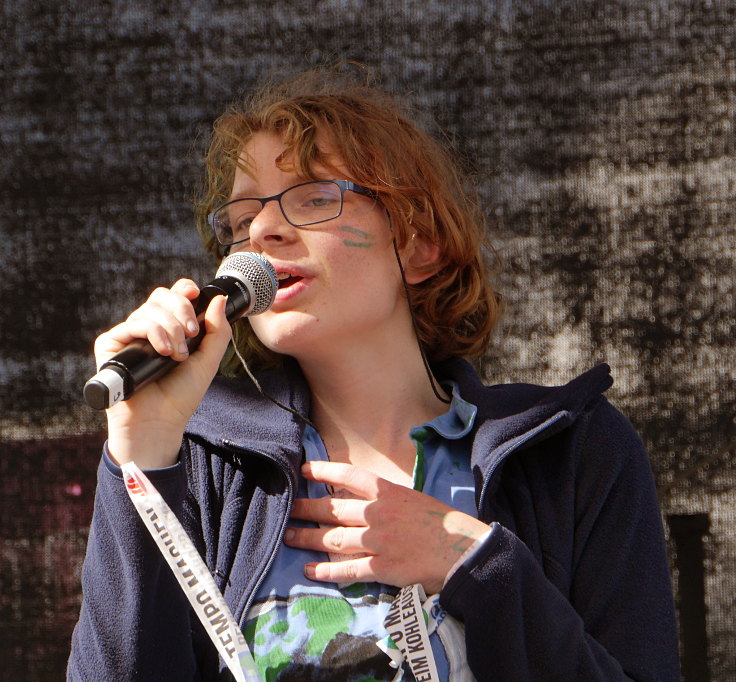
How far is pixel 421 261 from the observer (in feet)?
5.28

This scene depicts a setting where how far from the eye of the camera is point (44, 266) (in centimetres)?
188

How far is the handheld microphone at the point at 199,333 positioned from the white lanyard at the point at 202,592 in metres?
0.17

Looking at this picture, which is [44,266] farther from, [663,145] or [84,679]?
[663,145]

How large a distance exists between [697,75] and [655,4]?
17cm

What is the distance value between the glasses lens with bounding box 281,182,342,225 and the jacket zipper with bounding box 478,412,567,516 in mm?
460

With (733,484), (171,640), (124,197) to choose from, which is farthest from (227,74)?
(733,484)

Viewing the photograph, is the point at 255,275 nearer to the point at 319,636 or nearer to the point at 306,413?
the point at 306,413

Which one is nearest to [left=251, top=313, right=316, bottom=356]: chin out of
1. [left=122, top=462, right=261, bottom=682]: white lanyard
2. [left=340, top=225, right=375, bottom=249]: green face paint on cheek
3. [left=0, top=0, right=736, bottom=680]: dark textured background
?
[left=340, top=225, right=375, bottom=249]: green face paint on cheek

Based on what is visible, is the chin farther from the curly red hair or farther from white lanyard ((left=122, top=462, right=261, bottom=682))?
white lanyard ((left=122, top=462, right=261, bottom=682))

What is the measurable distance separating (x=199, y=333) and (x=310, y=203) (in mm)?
379

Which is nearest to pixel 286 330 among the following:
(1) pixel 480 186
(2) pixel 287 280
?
(2) pixel 287 280

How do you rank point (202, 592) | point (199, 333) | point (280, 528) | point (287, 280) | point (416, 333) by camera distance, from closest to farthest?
point (202, 592)
point (199, 333)
point (280, 528)
point (287, 280)
point (416, 333)

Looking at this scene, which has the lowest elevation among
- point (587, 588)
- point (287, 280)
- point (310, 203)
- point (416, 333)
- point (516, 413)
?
point (587, 588)

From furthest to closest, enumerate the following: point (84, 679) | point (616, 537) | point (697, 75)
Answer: point (697, 75)
point (616, 537)
point (84, 679)
